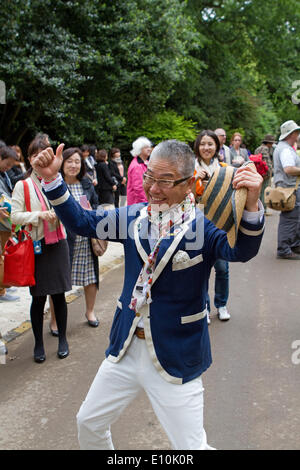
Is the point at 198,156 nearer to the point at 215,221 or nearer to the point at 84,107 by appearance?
the point at 215,221

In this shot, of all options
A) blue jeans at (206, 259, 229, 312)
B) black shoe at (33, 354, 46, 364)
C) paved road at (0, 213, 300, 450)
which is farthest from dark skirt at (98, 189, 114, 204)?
black shoe at (33, 354, 46, 364)

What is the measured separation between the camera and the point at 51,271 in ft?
14.5

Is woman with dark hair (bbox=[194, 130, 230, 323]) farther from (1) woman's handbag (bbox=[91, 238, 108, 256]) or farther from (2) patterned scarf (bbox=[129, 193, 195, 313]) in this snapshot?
A: (2) patterned scarf (bbox=[129, 193, 195, 313])

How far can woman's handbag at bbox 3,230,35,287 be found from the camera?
4.20m

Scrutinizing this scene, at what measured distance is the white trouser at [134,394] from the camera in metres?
2.18

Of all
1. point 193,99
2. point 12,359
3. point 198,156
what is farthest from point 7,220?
point 193,99

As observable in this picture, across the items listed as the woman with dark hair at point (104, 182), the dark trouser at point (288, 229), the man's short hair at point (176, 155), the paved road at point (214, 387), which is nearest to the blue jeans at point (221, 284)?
the paved road at point (214, 387)

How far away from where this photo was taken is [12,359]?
452 centimetres

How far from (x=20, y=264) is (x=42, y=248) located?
0.29 meters

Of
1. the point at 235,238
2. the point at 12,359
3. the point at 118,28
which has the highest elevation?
the point at 118,28

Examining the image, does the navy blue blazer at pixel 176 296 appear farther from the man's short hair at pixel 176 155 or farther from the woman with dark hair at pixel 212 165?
the woman with dark hair at pixel 212 165

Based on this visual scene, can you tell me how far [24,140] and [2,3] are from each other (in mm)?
5172

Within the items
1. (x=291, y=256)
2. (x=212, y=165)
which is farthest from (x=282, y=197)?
(x=212, y=165)

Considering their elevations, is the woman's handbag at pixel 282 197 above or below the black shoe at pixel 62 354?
above
